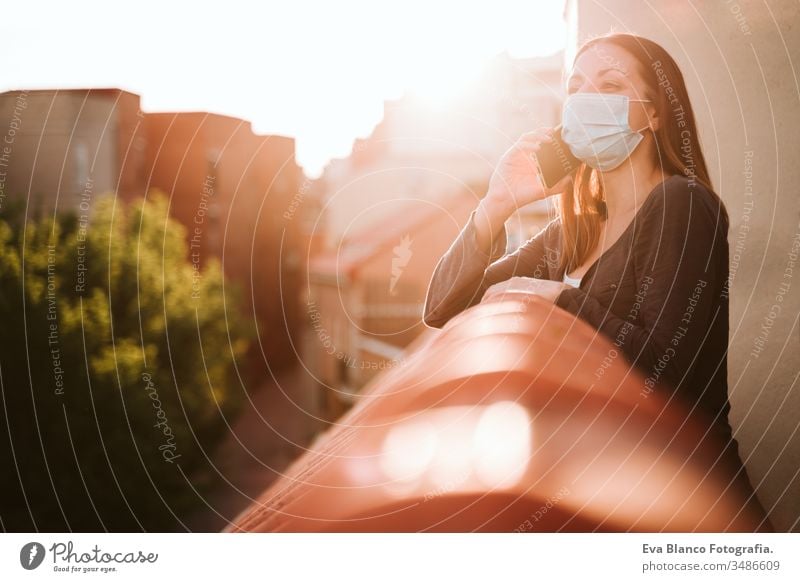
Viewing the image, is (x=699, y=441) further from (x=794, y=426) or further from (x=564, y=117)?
(x=564, y=117)

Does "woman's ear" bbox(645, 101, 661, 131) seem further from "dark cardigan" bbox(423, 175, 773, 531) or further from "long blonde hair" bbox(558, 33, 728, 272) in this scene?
"dark cardigan" bbox(423, 175, 773, 531)

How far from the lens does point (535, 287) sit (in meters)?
1.09

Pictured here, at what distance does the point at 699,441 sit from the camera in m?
1.29

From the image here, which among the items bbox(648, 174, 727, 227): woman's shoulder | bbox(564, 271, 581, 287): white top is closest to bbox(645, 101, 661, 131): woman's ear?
bbox(648, 174, 727, 227): woman's shoulder

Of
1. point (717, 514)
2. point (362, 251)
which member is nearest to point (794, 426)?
point (717, 514)

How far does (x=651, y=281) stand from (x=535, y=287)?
17cm

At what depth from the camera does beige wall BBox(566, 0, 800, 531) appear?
4.70ft

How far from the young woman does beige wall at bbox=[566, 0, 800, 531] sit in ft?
0.38

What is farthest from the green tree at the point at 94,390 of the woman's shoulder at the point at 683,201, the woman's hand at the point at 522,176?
the woman's shoulder at the point at 683,201

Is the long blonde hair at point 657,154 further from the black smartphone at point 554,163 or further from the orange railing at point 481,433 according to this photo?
the orange railing at point 481,433

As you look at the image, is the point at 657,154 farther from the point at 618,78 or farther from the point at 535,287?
the point at 535,287

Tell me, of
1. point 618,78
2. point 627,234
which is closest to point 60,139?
point 618,78

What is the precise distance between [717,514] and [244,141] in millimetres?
2829
